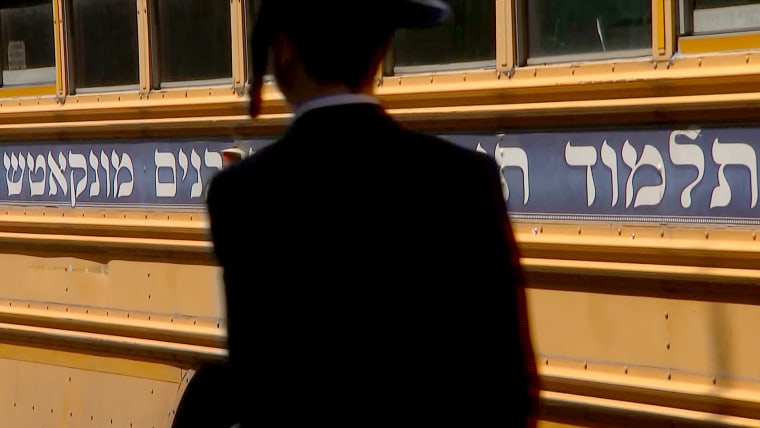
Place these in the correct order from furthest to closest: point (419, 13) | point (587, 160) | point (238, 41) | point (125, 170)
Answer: point (125, 170)
point (238, 41)
point (587, 160)
point (419, 13)

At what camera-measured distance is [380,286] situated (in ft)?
4.29

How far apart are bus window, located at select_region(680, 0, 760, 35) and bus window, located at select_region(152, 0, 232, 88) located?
4.38 feet

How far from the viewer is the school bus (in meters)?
2.52

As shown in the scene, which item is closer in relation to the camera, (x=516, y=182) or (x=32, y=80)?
(x=516, y=182)

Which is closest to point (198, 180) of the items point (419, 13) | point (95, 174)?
point (95, 174)

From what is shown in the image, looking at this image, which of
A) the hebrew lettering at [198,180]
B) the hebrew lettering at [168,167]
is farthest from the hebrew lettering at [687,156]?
the hebrew lettering at [168,167]

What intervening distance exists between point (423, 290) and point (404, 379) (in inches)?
3.4

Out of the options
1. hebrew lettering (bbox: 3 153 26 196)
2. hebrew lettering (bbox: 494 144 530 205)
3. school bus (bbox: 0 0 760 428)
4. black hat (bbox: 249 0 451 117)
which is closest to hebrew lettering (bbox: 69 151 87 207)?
school bus (bbox: 0 0 760 428)

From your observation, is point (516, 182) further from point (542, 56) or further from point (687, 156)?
point (687, 156)

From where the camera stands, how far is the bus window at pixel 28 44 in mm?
4062

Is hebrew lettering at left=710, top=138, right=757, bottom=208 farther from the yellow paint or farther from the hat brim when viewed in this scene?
the yellow paint

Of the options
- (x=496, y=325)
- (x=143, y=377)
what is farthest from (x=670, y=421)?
(x=143, y=377)

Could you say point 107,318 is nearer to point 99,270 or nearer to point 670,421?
point 99,270

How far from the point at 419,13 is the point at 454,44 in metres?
1.58
